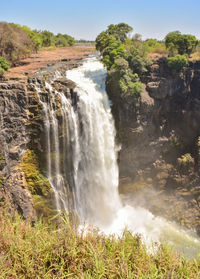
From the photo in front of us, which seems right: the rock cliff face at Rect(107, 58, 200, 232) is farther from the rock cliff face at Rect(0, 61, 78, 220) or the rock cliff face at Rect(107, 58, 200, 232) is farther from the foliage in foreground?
the foliage in foreground

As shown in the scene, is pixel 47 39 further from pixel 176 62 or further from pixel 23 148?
pixel 23 148

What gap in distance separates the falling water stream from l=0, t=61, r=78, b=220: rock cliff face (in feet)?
1.60

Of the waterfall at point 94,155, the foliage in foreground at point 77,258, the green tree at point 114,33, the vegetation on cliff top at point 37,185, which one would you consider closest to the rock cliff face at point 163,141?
the waterfall at point 94,155

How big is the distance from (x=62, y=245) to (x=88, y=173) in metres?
11.1

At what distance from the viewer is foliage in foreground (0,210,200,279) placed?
351 centimetres

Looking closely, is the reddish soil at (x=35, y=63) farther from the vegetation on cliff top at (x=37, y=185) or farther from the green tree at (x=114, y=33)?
the vegetation on cliff top at (x=37, y=185)

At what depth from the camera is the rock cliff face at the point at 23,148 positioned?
1162 centimetres

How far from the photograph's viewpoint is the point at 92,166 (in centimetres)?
1506

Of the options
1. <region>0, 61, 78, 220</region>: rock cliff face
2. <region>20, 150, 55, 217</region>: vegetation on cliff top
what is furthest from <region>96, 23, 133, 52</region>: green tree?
<region>20, 150, 55, 217</region>: vegetation on cliff top

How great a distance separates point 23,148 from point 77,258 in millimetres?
9960

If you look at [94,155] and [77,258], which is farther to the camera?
[94,155]

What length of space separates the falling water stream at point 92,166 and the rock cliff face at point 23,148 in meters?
0.49

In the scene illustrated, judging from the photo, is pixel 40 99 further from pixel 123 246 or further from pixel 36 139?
pixel 123 246

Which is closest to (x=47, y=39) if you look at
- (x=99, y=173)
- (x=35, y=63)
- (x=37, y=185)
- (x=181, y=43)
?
(x=35, y=63)
